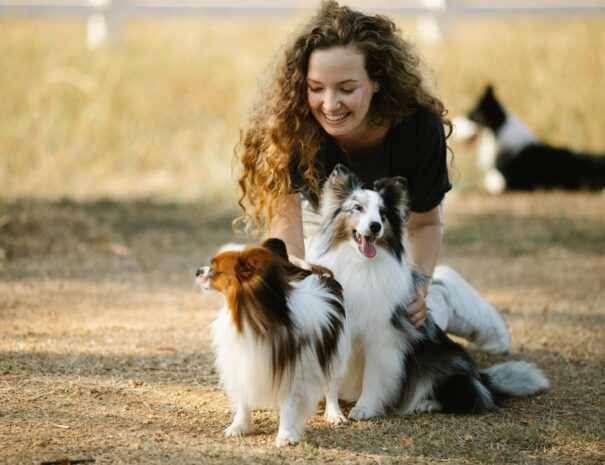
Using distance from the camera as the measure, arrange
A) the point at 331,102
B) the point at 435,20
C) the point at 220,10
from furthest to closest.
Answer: the point at 435,20, the point at 220,10, the point at 331,102

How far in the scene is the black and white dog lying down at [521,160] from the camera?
9773mm

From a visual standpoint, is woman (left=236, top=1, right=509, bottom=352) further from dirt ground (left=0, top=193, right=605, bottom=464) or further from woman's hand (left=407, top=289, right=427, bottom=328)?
dirt ground (left=0, top=193, right=605, bottom=464)

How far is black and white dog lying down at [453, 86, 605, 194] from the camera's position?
385 inches

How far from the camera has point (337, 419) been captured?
378 cm

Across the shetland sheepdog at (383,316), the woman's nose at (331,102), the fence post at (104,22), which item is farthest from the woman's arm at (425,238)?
the fence post at (104,22)

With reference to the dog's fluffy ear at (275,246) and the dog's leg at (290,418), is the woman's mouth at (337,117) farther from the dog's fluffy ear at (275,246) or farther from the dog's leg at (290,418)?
the dog's leg at (290,418)

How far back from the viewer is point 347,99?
3979mm

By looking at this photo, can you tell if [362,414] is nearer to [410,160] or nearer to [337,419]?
[337,419]

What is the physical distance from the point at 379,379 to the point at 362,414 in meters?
0.17

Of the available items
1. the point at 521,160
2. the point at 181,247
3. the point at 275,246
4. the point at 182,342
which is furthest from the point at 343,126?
the point at 521,160

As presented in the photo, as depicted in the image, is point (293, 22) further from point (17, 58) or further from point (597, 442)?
point (597, 442)

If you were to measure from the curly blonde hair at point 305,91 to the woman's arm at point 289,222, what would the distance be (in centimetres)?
4

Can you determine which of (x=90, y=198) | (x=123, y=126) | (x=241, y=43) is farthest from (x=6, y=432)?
(x=241, y=43)

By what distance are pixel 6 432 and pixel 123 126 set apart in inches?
286
